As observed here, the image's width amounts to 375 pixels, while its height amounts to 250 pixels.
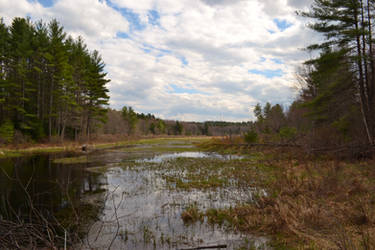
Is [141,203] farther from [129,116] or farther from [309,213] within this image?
[129,116]

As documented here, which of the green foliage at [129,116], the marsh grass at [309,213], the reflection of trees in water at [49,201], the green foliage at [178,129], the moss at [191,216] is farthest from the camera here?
→ the green foliage at [178,129]

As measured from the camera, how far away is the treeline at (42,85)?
105 ft

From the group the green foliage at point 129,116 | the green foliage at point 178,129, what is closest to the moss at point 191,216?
the green foliage at point 129,116

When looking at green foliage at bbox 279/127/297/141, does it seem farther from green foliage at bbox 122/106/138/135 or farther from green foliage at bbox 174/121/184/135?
green foliage at bbox 174/121/184/135

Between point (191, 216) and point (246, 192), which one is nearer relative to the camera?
point (191, 216)

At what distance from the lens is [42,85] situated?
121 feet

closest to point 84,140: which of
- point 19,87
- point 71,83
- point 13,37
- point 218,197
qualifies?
point 71,83

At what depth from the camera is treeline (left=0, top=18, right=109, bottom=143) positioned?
3206 cm

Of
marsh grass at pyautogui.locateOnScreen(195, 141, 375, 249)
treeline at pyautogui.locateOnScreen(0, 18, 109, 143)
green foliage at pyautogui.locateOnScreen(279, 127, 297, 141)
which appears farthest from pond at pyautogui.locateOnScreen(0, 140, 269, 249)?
treeline at pyautogui.locateOnScreen(0, 18, 109, 143)

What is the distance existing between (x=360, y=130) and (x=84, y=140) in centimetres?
3643

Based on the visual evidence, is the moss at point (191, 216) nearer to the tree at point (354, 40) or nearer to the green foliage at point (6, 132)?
the tree at point (354, 40)

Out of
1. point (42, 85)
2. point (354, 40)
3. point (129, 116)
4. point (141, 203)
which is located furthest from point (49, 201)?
point (129, 116)

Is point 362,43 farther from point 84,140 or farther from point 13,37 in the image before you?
point 13,37

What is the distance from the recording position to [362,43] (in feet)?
51.4
